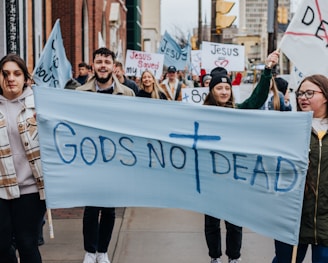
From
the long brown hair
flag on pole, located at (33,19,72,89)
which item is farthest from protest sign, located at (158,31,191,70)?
the long brown hair

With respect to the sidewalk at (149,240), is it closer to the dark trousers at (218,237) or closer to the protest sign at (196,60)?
the dark trousers at (218,237)

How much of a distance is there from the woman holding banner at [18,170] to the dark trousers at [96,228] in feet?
3.48

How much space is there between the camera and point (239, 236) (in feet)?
19.3

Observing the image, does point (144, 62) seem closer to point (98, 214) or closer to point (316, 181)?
point (98, 214)

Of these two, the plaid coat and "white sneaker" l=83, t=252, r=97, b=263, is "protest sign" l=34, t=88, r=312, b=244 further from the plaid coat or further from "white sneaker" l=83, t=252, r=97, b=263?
"white sneaker" l=83, t=252, r=97, b=263

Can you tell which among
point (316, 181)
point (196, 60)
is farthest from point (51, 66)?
point (196, 60)

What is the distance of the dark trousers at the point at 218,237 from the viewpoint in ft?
19.0

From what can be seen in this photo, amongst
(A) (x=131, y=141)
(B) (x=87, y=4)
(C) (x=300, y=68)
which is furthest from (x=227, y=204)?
(B) (x=87, y=4)

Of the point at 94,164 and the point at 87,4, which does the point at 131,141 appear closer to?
the point at 94,164

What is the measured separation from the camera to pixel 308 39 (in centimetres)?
611

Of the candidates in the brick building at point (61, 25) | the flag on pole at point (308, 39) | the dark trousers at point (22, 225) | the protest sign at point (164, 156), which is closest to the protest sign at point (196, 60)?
the brick building at point (61, 25)

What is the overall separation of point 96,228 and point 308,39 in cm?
247

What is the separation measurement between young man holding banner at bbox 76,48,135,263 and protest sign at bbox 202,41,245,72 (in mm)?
7520

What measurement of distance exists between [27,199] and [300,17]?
293cm
